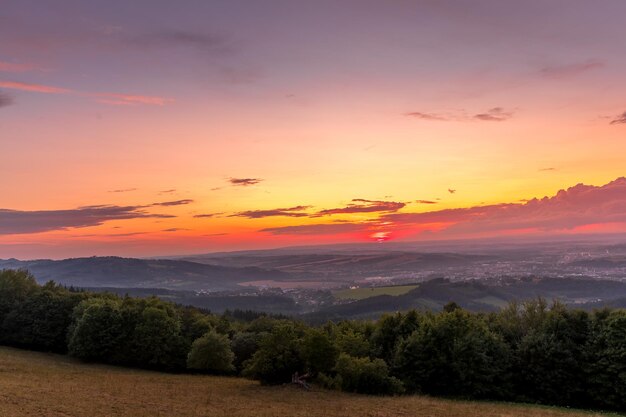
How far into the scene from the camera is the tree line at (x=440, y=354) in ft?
173

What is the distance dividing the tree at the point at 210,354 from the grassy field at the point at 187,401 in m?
14.9

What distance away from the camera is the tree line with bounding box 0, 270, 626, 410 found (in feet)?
173

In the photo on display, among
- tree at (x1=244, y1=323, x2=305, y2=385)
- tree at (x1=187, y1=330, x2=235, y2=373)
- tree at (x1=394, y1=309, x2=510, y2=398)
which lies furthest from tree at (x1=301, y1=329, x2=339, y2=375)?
tree at (x1=187, y1=330, x2=235, y2=373)

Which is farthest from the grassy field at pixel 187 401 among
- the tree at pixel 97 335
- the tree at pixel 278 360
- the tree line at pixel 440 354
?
the tree at pixel 97 335

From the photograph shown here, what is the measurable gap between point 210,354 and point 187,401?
3042 cm

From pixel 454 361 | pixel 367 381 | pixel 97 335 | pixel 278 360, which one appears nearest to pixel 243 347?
pixel 97 335

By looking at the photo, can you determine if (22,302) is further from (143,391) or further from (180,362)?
(143,391)

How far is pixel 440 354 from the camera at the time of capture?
188 ft

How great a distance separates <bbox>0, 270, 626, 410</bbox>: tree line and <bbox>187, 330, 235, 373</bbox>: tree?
161mm

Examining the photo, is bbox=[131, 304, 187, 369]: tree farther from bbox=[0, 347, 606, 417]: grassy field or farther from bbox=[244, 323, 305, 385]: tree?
bbox=[244, 323, 305, 385]: tree

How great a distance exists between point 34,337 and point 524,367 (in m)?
85.8

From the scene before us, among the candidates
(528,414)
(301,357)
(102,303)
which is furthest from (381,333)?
(102,303)

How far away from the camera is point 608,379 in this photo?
52156 mm

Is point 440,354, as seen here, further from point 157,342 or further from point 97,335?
point 97,335
